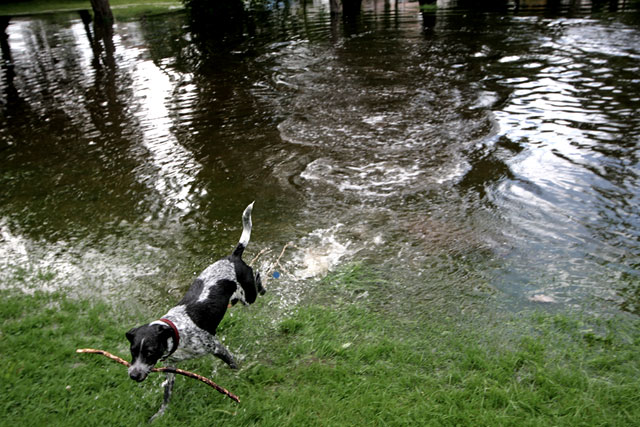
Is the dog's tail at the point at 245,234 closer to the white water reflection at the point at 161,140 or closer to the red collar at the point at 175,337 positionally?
the red collar at the point at 175,337

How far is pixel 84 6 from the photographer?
33.0 m

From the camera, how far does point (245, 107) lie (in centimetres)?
967

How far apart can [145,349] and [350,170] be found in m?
4.44

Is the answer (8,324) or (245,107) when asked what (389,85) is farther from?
(8,324)

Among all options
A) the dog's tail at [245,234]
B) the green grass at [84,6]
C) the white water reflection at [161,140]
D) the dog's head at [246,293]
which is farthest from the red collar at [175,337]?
the green grass at [84,6]

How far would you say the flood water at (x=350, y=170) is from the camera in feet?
15.4

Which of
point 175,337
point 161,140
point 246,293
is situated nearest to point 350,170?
point 246,293

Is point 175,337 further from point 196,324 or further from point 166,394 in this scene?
point 166,394

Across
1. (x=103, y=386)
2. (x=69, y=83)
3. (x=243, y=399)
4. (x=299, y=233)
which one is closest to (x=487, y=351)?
(x=243, y=399)

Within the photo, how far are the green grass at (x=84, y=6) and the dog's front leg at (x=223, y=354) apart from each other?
84.6 feet

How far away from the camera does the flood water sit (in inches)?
185

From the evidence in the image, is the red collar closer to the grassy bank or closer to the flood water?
the grassy bank

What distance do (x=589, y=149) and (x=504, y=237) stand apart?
2796mm

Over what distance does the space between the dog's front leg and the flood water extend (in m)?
0.85
